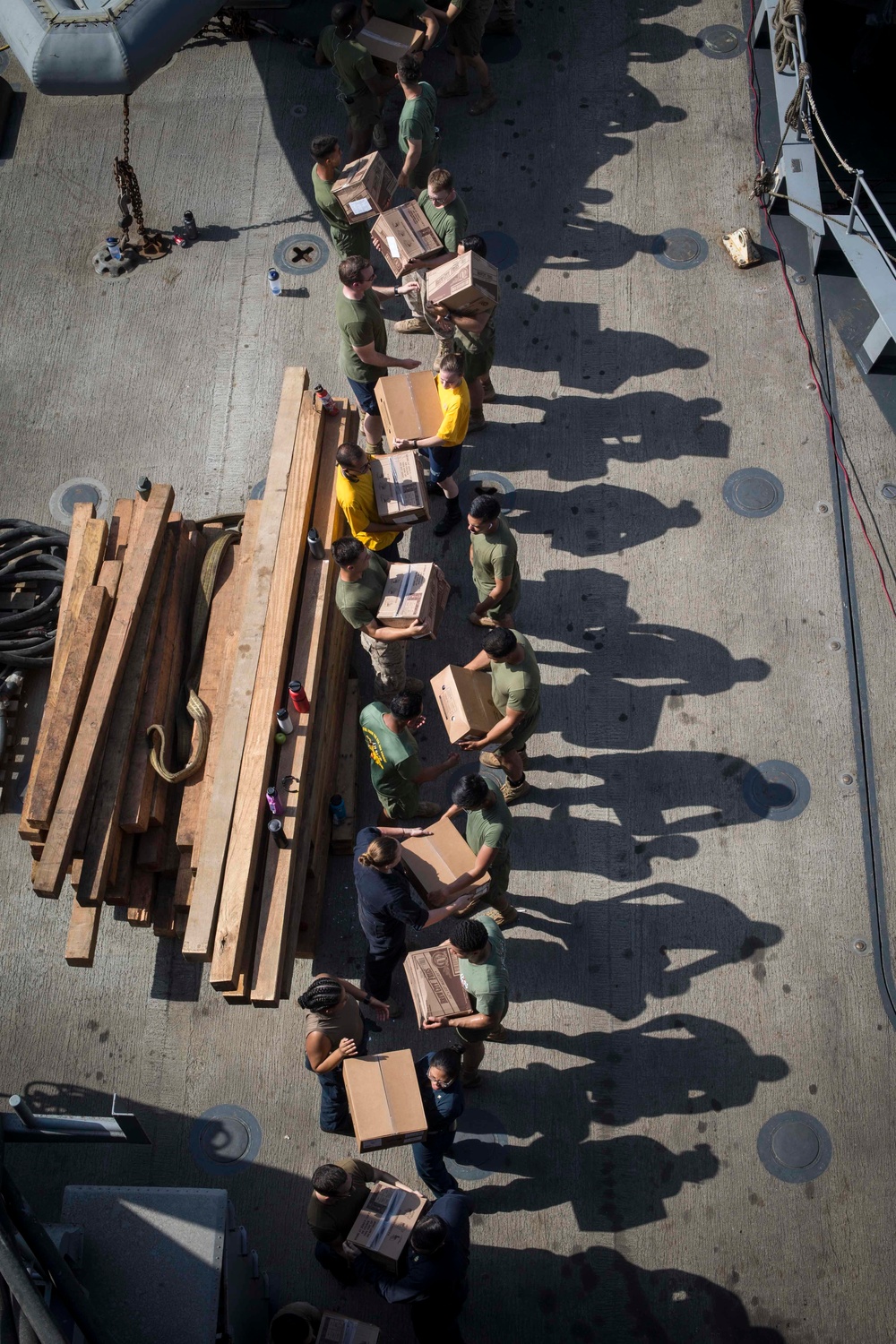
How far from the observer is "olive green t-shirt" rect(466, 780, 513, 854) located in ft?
26.0

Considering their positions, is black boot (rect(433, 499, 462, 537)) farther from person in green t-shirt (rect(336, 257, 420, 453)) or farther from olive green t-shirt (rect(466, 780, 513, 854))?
olive green t-shirt (rect(466, 780, 513, 854))

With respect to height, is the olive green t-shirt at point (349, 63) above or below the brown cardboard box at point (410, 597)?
above

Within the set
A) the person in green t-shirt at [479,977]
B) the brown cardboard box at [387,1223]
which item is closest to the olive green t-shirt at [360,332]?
the person in green t-shirt at [479,977]

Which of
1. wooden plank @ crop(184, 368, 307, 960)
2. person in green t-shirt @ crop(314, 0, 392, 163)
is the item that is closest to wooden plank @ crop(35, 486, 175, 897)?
wooden plank @ crop(184, 368, 307, 960)

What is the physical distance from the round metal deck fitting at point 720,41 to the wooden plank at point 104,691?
8.19m

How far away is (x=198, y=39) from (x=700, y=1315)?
1395cm

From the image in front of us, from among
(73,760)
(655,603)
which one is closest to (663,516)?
(655,603)

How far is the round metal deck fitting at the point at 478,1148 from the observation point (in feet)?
26.8

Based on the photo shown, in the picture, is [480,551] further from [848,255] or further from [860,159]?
[860,159]

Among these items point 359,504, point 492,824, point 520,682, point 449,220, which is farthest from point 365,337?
point 492,824

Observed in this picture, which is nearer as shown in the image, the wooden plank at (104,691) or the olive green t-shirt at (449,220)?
the wooden plank at (104,691)

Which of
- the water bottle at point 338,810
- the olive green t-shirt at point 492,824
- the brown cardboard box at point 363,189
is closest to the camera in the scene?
the olive green t-shirt at point 492,824

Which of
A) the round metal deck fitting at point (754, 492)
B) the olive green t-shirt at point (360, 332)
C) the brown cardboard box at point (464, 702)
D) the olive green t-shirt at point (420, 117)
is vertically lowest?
the brown cardboard box at point (464, 702)

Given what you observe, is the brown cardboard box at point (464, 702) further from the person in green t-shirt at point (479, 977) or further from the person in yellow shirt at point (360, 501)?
the person in green t-shirt at point (479, 977)
